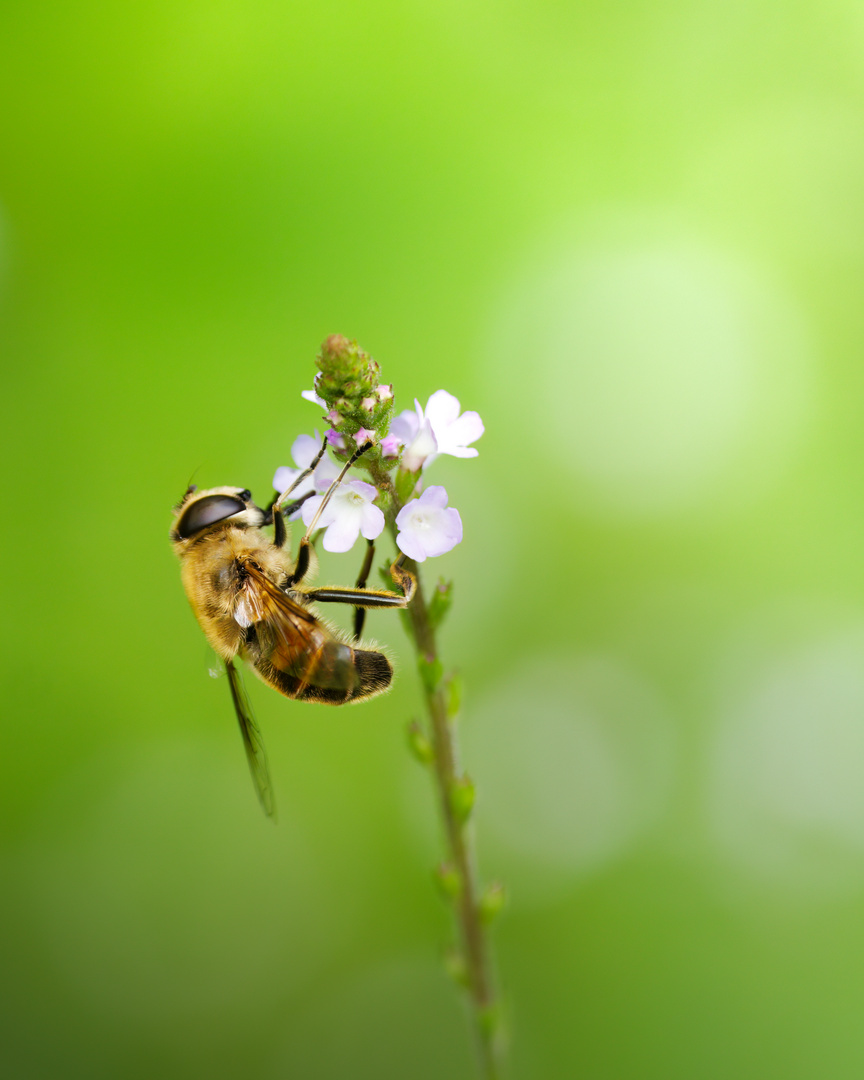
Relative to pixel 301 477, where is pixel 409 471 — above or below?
below

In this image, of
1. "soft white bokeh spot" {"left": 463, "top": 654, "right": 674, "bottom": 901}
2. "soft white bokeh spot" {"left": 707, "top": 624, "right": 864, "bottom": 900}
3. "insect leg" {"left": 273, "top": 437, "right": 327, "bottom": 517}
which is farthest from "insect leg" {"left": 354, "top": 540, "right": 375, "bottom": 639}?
"soft white bokeh spot" {"left": 707, "top": 624, "right": 864, "bottom": 900}

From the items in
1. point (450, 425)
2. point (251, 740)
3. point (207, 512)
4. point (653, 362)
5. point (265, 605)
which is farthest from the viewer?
point (653, 362)

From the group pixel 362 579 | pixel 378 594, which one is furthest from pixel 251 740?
pixel 378 594

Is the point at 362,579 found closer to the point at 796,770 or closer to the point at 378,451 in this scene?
the point at 378,451

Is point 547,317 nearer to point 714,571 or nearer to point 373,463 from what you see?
point 714,571

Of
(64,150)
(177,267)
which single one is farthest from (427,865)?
(64,150)

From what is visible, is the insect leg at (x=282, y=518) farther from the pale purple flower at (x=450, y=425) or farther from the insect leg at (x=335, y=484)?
the pale purple flower at (x=450, y=425)
